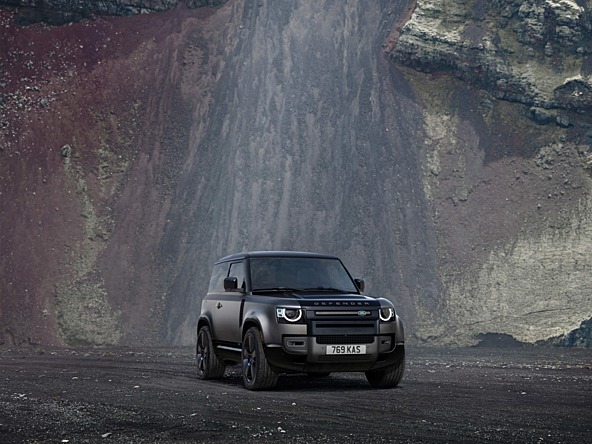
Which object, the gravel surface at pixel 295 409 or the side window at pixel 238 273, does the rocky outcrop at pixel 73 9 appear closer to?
the gravel surface at pixel 295 409

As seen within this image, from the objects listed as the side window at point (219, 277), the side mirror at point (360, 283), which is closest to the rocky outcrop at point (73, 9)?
the side window at point (219, 277)

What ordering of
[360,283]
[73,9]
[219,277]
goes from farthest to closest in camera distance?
[73,9]
[219,277]
[360,283]

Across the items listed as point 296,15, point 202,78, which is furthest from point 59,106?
point 296,15

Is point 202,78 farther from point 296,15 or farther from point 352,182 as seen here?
point 352,182

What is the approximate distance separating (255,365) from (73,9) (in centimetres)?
4399

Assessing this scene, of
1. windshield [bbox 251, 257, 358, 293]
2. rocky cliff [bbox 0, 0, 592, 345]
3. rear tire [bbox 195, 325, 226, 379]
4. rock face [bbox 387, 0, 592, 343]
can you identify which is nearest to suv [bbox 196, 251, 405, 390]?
windshield [bbox 251, 257, 358, 293]

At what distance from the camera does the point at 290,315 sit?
13867 mm

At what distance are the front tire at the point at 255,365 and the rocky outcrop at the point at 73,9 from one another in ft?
140

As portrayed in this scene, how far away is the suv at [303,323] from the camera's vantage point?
1387 cm

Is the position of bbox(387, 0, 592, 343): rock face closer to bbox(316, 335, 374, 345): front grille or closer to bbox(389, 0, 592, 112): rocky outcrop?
bbox(389, 0, 592, 112): rocky outcrop

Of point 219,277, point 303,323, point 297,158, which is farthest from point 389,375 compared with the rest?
point 297,158

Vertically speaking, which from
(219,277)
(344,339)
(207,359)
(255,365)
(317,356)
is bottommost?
(207,359)

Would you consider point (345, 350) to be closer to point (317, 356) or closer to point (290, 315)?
point (317, 356)

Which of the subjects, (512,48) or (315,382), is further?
(512,48)
